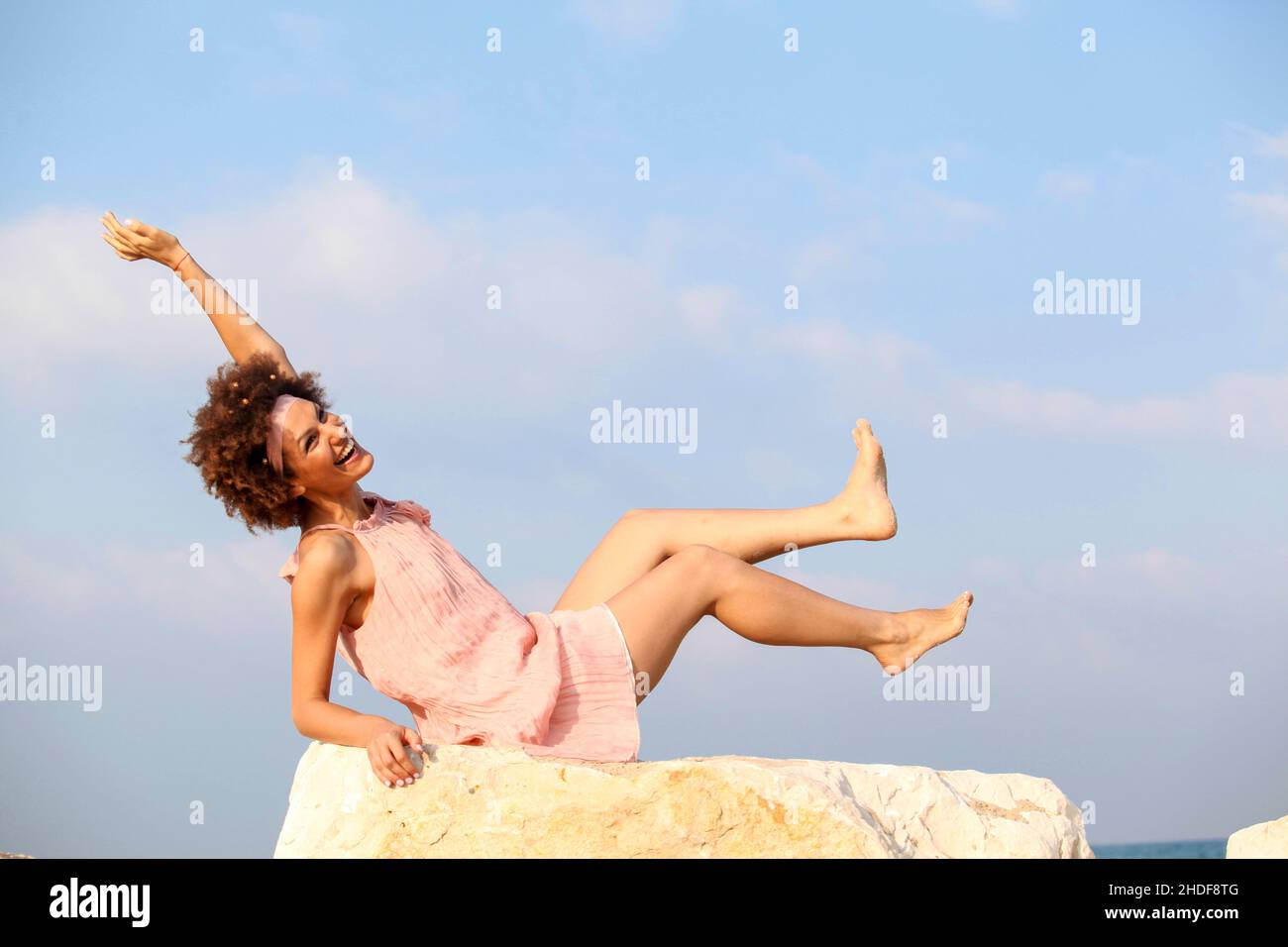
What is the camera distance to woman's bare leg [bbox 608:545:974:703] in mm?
4781

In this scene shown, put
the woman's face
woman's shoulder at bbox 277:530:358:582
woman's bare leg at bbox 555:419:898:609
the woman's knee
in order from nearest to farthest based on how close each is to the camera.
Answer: woman's shoulder at bbox 277:530:358:582 < the woman's face < the woman's knee < woman's bare leg at bbox 555:419:898:609

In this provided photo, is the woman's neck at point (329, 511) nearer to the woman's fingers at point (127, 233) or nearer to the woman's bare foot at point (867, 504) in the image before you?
the woman's fingers at point (127, 233)

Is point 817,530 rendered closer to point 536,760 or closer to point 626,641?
point 626,641

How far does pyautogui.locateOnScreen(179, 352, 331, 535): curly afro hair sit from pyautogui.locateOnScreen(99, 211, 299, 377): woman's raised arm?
27 centimetres

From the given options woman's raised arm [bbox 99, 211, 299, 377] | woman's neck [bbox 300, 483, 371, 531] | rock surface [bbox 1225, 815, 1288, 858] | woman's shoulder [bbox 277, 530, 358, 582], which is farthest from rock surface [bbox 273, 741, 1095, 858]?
rock surface [bbox 1225, 815, 1288, 858]

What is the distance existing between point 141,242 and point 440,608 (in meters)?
1.73

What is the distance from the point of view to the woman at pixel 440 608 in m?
4.57

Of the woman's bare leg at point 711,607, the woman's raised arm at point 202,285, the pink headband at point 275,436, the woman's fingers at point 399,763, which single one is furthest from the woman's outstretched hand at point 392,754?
the woman's raised arm at point 202,285

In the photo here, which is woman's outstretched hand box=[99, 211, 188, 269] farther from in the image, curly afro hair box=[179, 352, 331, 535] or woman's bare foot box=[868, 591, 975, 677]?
woman's bare foot box=[868, 591, 975, 677]

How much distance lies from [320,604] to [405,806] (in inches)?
27.6

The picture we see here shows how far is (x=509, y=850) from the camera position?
4070 millimetres

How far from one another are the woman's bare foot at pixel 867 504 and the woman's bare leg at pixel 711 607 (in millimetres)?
390
